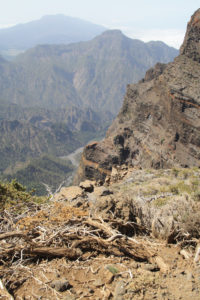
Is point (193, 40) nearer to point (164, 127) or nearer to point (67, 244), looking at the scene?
point (164, 127)

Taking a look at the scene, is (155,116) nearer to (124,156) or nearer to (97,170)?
(124,156)

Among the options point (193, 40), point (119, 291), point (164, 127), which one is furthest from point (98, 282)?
point (193, 40)

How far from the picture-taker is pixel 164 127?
63.9m

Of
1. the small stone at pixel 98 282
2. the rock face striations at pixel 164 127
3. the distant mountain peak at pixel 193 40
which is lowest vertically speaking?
the rock face striations at pixel 164 127

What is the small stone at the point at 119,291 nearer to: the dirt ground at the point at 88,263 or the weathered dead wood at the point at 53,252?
the dirt ground at the point at 88,263

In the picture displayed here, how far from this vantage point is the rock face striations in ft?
174

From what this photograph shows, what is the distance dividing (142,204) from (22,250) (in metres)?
4.93

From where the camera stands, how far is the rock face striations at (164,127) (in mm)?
53153

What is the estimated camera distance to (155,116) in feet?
224

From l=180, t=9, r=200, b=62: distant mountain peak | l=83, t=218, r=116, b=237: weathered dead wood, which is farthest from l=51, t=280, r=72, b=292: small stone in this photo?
l=180, t=9, r=200, b=62: distant mountain peak

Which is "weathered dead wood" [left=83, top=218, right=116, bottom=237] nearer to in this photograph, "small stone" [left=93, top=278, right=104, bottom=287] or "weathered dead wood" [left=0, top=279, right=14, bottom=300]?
"small stone" [left=93, top=278, right=104, bottom=287]

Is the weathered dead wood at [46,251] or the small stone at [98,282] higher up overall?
the small stone at [98,282]

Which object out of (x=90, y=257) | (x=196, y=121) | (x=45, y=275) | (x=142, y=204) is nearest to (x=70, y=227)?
(x=90, y=257)

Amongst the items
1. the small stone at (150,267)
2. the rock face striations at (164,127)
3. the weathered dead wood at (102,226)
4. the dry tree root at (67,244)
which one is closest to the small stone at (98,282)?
the dry tree root at (67,244)
